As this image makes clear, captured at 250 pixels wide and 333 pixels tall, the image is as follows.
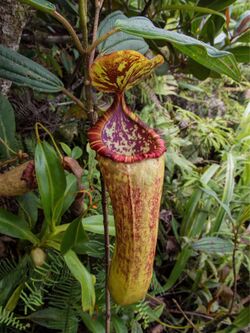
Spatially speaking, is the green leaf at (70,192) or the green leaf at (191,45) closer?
the green leaf at (191,45)

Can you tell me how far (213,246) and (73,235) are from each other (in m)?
0.61

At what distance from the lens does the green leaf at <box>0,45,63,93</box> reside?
0.86 m

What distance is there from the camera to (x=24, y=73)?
34.6 inches

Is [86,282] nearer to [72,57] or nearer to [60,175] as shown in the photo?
[60,175]

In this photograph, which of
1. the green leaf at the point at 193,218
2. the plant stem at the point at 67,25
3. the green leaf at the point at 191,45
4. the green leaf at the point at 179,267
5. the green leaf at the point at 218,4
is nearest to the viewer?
the green leaf at the point at 191,45

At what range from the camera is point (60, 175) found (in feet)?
3.20

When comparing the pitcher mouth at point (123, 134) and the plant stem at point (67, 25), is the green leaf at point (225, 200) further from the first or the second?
the plant stem at point (67, 25)

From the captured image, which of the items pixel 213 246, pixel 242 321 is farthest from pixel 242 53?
pixel 242 321

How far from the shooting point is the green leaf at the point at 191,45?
62 centimetres

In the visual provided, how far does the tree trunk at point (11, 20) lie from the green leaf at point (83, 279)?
0.62m

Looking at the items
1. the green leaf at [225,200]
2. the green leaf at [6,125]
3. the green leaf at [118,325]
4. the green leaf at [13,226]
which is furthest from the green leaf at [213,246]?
the green leaf at [6,125]

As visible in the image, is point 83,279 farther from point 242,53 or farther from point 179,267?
point 242,53

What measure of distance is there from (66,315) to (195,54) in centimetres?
75

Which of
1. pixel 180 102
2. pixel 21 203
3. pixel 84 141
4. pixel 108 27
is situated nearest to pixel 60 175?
pixel 21 203
